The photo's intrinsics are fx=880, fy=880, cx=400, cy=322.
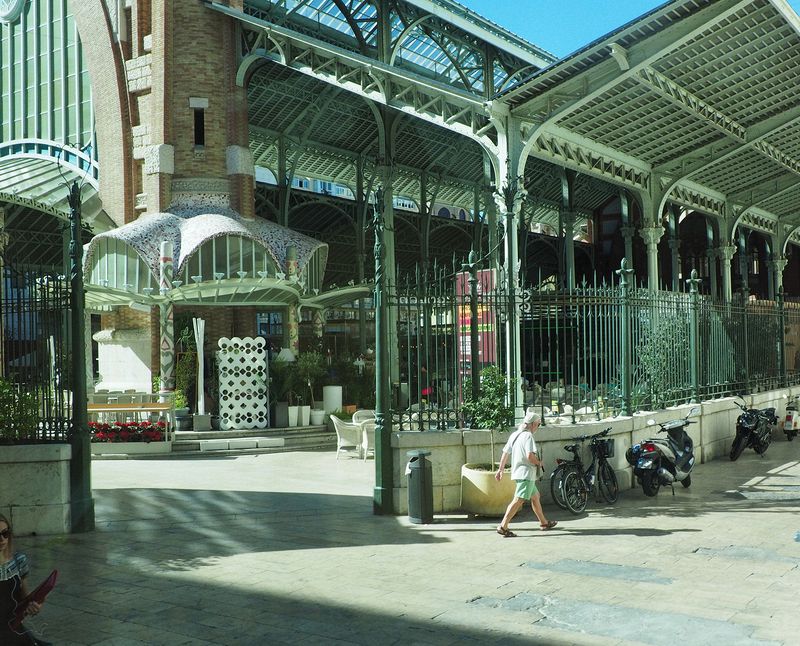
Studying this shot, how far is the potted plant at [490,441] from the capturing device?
35.8 feet

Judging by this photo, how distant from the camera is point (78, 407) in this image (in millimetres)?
10492

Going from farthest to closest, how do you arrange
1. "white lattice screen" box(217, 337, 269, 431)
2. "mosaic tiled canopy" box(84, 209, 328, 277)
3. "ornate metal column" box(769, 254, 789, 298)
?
"ornate metal column" box(769, 254, 789, 298) → "mosaic tiled canopy" box(84, 209, 328, 277) → "white lattice screen" box(217, 337, 269, 431)

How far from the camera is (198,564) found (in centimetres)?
870

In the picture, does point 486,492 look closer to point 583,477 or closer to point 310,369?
point 583,477

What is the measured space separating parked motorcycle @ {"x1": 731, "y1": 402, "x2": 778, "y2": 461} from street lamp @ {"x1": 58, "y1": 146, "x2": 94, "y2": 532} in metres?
11.6

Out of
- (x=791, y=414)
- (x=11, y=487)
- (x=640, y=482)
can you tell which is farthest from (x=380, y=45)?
(x=11, y=487)

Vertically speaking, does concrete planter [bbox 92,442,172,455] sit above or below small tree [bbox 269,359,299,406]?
below

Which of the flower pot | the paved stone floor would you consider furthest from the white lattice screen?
the flower pot

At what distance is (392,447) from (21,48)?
90.4ft

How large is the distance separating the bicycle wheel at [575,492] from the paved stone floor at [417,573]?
0.53ft

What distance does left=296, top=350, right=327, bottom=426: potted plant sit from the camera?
21297 mm

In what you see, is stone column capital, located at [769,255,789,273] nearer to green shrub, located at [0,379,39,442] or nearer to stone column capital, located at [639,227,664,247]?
stone column capital, located at [639,227,664,247]

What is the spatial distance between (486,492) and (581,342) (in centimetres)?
398

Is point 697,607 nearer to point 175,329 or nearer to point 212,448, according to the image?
point 212,448
